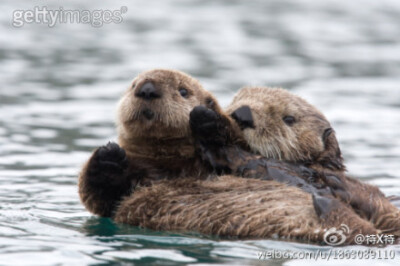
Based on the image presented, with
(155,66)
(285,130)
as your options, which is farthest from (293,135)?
(155,66)

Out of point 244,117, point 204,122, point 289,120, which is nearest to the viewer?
point 204,122

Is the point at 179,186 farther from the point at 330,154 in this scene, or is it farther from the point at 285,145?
the point at 330,154

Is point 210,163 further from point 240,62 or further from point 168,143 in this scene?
point 240,62

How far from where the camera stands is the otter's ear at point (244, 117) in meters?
7.61

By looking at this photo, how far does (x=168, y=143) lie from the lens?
300 inches

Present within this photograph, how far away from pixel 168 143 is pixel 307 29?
1356cm

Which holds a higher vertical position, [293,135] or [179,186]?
[293,135]

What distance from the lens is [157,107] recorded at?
7398 mm

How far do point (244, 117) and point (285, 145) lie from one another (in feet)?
1.58

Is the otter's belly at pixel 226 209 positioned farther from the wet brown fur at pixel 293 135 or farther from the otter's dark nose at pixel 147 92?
the otter's dark nose at pixel 147 92

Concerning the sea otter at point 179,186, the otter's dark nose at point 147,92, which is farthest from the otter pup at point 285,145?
the otter's dark nose at point 147,92

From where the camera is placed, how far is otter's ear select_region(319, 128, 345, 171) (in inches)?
306

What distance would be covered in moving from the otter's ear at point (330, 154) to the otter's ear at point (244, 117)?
2.46 feet

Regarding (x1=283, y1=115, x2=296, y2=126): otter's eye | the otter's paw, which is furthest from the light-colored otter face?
(x1=283, y1=115, x2=296, y2=126): otter's eye
